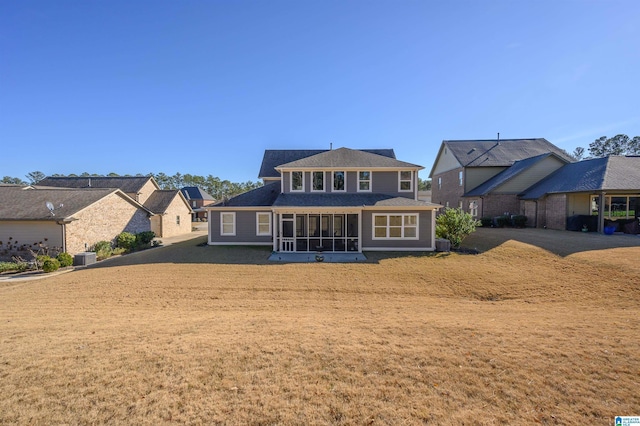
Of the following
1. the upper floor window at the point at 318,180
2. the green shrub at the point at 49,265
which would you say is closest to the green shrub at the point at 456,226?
the upper floor window at the point at 318,180

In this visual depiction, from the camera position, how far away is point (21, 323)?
6.75 meters

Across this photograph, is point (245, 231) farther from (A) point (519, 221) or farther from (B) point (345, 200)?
(A) point (519, 221)

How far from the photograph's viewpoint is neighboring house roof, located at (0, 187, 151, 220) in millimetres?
16922

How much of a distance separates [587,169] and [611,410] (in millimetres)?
25265

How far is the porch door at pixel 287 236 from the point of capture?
16.5 metres

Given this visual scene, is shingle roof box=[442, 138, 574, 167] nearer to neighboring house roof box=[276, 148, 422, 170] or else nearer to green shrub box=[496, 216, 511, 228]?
green shrub box=[496, 216, 511, 228]

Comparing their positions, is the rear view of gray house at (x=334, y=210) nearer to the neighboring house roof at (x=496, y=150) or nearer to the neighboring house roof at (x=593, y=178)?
the neighboring house roof at (x=593, y=178)

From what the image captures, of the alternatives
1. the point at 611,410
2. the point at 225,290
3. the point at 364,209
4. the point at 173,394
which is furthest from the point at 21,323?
the point at 364,209

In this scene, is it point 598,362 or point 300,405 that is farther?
point 598,362

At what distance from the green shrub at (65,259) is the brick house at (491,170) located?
2597 cm

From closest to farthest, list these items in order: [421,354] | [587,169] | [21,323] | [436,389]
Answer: [436,389]
[421,354]
[21,323]
[587,169]

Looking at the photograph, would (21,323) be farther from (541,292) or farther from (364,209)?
(541,292)

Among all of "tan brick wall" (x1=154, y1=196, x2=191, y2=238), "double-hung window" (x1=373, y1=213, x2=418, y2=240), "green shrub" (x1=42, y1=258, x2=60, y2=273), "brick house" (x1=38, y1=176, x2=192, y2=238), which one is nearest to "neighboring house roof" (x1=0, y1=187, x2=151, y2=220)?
"green shrub" (x1=42, y1=258, x2=60, y2=273)

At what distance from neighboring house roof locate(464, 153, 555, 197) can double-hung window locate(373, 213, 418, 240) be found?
12863 millimetres
